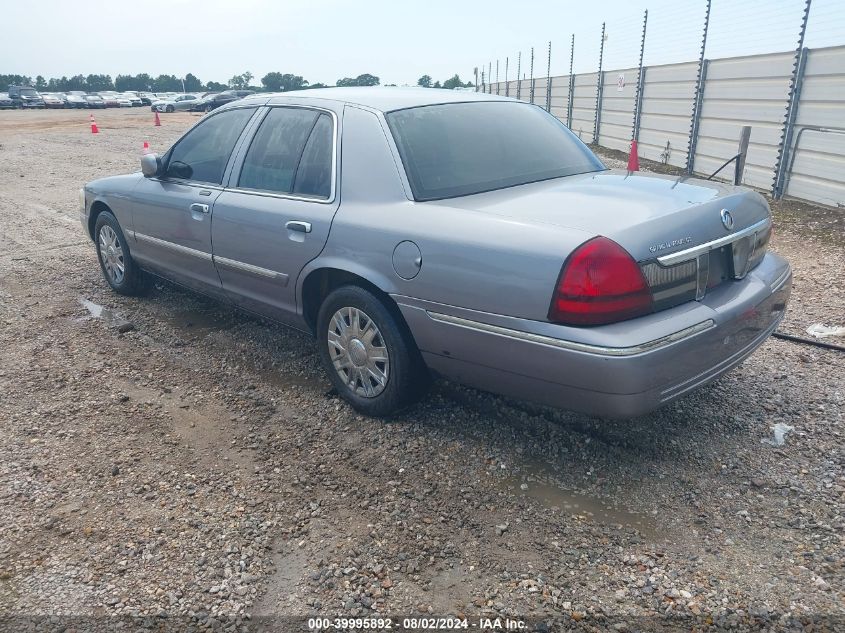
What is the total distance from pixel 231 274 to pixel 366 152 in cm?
132

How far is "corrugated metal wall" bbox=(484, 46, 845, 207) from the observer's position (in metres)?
8.44

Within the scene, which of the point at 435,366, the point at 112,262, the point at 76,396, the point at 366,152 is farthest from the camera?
the point at 112,262

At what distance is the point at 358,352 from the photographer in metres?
3.48

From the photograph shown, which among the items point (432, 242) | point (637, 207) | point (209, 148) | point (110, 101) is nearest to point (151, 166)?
point (209, 148)

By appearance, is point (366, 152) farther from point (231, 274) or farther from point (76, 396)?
point (76, 396)

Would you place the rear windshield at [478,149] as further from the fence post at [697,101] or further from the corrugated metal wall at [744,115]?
the fence post at [697,101]

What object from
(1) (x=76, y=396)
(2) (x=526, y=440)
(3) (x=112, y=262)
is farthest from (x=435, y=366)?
(3) (x=112, y=262)

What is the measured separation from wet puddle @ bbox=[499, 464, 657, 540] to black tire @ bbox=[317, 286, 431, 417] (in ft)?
2.27

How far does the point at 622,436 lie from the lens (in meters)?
3.28

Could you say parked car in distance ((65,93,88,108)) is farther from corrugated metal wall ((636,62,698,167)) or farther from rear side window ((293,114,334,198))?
rear side window ((293,114,334,198))

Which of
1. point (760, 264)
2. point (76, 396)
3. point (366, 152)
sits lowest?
point (76, 396)

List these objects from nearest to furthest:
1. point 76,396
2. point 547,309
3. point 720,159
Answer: point 547,309, point 76,396, point 720,159

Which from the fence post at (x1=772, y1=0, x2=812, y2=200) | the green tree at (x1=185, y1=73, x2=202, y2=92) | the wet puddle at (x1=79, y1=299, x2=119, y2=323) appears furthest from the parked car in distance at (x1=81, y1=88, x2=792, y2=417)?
the green tree at (x1=185, y1=73, x2=202, y2=92)

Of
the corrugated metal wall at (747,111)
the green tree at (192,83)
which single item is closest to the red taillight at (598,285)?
the corrugated metal wall at (747,111)
